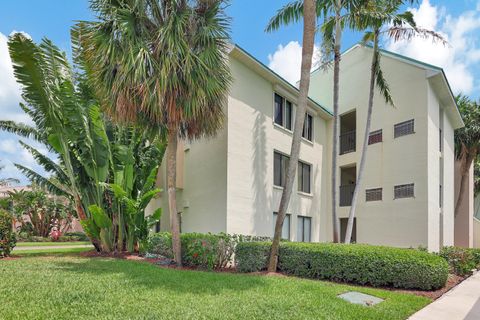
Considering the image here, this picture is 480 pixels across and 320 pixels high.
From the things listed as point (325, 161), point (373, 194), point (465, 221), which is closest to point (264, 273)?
point (373, 194)

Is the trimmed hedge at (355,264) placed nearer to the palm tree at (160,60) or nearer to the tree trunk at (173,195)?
the tree trunk at (173,195)

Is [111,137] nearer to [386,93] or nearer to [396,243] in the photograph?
[386,93]

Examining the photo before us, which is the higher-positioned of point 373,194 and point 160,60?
point 160,60

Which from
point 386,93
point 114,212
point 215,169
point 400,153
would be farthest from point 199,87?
point 400,153

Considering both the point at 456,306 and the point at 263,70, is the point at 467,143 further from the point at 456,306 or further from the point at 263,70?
the point at 456,306

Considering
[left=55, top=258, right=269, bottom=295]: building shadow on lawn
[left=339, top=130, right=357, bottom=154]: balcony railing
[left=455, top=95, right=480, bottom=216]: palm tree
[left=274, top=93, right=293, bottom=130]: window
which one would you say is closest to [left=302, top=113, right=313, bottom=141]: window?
[left=274, top=93, right=293, bottom=130]: window

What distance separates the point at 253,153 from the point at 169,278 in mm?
7322

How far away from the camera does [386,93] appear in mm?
16078

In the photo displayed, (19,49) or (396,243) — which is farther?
(396,243)

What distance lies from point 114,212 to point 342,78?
51.3 feet

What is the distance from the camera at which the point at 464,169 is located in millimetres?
26094

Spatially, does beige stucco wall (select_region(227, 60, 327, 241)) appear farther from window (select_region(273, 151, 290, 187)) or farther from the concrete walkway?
the concrete walkway

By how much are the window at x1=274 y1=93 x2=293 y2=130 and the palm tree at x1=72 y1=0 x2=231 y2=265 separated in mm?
5579

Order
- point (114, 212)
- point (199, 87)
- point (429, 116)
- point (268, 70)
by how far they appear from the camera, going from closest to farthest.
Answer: point (199, 87), point (114, 212), point (268, 70), point (429, 116)
